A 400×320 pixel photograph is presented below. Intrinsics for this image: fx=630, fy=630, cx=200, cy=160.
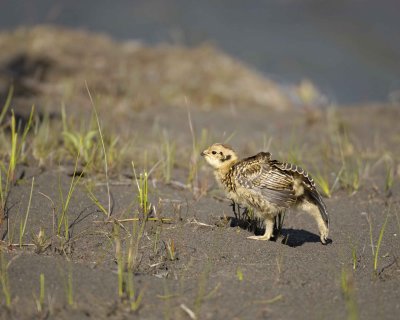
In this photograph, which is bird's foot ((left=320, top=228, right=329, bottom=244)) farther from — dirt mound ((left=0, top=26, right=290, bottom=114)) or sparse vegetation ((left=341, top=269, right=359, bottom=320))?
dirt mound ((left=0, top=26, right=290, bottom=114))

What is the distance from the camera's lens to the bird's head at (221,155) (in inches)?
176

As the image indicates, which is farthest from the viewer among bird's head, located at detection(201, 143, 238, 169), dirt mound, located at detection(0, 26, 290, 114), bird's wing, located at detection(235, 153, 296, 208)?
dirt mound, located at detection(0, 26, 290, 114)

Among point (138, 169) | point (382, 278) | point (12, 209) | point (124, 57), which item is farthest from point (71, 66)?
point (382, 278)

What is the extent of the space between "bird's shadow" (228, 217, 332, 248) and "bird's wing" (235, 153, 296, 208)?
31 cm

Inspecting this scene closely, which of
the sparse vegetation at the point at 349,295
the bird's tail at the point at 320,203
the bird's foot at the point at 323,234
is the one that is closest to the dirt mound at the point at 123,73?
the bird's tail at the point at 320,203

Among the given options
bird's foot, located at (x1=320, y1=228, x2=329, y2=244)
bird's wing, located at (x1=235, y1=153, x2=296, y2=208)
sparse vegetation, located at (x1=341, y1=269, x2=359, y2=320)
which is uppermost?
bird's wing, located at (x1=235, y1=153, x2=296, y2=208)

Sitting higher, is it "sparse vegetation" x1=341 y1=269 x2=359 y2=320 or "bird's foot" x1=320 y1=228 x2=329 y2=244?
"sparse vegetation" x1=341 y1=269 x2=359 y2=320

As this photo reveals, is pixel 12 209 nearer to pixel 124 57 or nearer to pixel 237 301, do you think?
pixel 237 301

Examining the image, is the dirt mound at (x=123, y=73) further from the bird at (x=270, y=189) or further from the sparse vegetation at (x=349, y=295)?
the sparse vegetation at (x=349, y=295)

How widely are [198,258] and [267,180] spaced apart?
0.72 meters

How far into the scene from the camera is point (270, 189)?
4105 millimetres

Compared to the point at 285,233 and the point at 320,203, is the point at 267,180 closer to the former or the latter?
the point at 320,203

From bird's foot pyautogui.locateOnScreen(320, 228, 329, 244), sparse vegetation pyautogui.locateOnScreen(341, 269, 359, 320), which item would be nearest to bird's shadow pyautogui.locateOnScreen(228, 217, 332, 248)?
bird's foot pyautogui.locateOnScreen(320, 228, 329, 244)

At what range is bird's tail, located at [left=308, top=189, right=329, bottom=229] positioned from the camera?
14.0 feet
